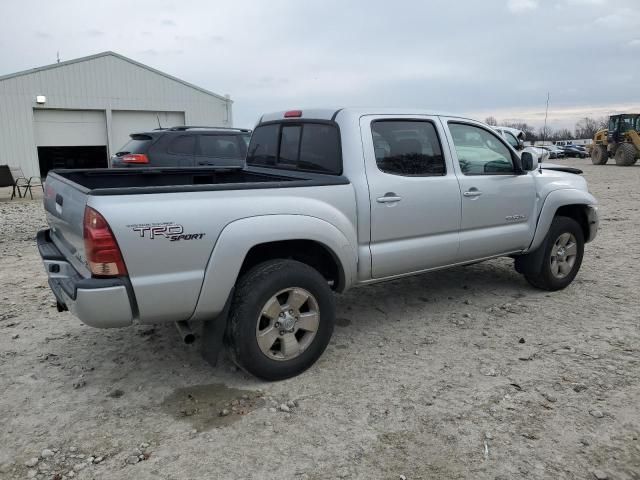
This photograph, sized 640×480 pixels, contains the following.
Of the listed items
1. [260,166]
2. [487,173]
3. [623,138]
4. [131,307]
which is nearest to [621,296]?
[487,173]

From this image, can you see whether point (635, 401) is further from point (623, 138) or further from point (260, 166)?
point (623, 138)

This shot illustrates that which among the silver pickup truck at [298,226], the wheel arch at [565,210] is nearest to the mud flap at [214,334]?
the silver pickup truck at [298,226]

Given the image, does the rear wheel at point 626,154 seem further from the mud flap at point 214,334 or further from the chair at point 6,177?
the mud flap at point 214,334

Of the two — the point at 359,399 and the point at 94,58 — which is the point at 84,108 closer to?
the point at 94,58

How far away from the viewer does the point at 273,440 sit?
2.93 meters

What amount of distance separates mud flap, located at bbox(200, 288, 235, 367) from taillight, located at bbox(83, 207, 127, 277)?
2.27ft

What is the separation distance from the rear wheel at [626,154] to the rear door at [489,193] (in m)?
26.5

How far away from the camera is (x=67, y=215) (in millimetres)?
3285

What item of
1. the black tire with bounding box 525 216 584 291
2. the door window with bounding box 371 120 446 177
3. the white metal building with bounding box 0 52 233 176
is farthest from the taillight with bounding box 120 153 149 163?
the white metal building with bounding box 0 52 233 176

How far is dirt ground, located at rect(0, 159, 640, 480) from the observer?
8.95 feet

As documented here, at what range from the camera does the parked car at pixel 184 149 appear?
9453mm

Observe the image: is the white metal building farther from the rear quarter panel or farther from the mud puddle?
the rear quarter panel

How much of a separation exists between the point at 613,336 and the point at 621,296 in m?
1.22

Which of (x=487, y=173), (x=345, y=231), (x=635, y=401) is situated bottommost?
(x=635, y=401)
